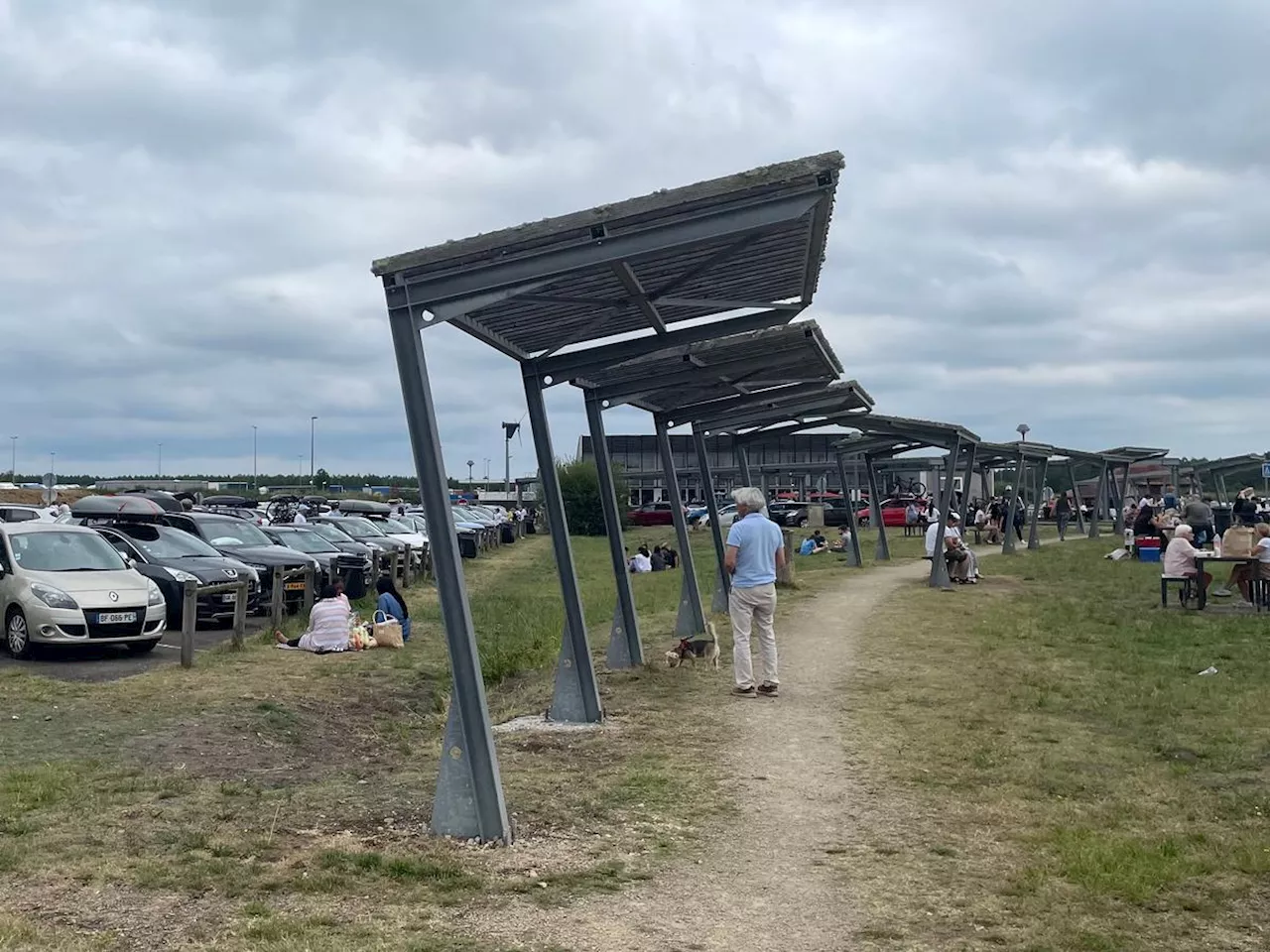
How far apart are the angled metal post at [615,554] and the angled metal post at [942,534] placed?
1069 cm

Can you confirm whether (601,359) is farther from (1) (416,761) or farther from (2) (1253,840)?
(2) (1253,840)

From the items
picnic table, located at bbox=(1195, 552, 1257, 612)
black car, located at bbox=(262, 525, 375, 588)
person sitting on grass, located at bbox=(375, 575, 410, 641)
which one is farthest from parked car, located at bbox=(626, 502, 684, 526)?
person sitting on grass, located at bbox=(375, 575, 410, 641)

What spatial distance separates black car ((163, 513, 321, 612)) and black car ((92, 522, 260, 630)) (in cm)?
83

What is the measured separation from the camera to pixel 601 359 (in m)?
9.42

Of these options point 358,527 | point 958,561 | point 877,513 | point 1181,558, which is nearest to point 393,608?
point 1181,558

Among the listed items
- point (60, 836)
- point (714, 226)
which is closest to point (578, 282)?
point (714, 226)

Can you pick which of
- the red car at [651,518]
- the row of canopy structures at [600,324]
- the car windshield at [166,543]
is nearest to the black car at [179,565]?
the car windshield at [166,543]

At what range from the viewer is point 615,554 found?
1120 cm

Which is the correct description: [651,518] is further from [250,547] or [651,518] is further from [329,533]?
[250,547]

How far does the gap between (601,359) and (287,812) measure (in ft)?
13.1

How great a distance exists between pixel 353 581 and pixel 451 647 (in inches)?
590

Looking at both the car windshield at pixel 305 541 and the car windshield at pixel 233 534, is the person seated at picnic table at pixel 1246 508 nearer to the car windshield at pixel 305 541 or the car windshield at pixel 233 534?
the car windshield at pixel 305 541

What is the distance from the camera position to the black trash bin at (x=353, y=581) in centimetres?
2084

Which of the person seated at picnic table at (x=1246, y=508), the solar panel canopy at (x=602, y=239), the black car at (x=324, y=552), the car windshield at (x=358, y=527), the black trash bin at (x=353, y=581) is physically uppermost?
the solar panel canopy at (x=602, y=239)
